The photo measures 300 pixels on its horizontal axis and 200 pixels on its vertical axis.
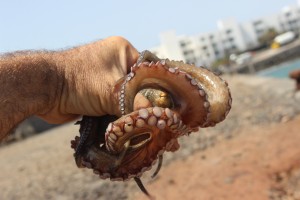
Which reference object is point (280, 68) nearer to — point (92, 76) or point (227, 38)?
point (92, 76)

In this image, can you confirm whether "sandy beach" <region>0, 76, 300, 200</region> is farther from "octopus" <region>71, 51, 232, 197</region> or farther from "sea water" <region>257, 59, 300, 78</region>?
"sea water" <region>257, 59, 300, 78</region>

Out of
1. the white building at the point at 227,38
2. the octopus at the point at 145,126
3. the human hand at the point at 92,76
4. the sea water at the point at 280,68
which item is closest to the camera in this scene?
the octopus at the point at 145,126

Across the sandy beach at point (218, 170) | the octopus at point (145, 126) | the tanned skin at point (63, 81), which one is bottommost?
the sandy beach at point (218, 170)

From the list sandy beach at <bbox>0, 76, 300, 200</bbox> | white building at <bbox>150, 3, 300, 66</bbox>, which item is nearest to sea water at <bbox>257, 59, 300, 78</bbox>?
sandy beach at <bbox>0, 76, 300, 200</bbox>

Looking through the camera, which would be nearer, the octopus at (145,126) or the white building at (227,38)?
the octopus at (145,126)

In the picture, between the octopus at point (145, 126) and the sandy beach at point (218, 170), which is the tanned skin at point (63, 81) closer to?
the octopus at point (145, 126)

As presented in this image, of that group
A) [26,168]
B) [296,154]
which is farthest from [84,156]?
[26,168]

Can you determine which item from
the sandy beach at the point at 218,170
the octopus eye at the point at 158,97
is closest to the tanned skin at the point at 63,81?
the octopus eye at the point at 158,97
